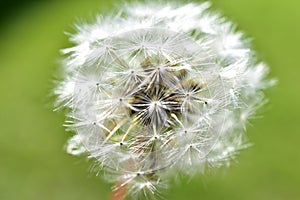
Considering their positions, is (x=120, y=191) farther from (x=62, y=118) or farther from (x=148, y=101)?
(x=62, y=118)

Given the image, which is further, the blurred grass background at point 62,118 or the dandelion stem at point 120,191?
the blurred grass background at point 62,118

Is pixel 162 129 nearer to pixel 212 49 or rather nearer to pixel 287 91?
pixel 212 49

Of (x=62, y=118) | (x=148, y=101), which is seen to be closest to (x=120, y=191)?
(x=148, y=101)

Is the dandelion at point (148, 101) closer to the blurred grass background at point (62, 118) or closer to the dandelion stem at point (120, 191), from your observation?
the dandelion stem at point (120, 191)

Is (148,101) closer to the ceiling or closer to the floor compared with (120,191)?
closer to the ceiling

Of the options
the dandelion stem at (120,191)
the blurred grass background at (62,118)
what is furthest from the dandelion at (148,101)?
the blurred grass background at (62,118)

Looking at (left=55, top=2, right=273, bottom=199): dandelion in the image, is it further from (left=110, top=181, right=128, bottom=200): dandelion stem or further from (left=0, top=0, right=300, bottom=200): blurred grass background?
(left=0, top=0, right=300, bottom=200): blurred grass background
